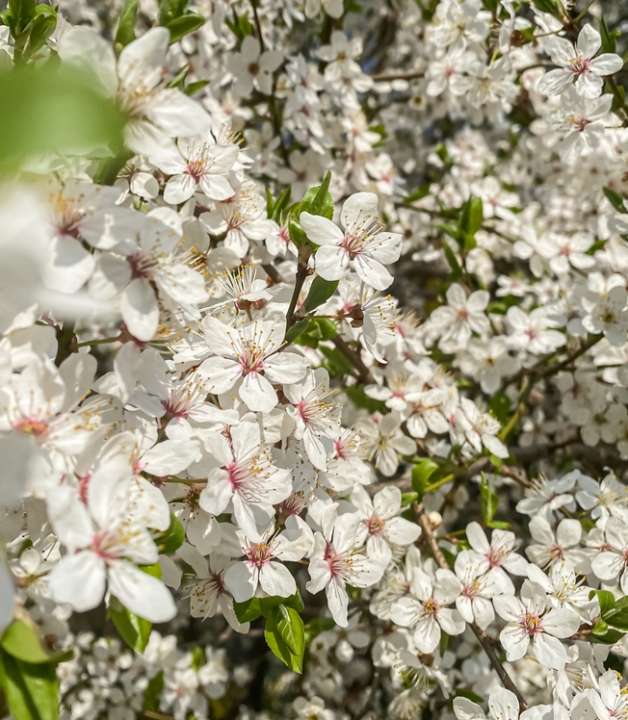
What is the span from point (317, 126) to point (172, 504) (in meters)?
1.57

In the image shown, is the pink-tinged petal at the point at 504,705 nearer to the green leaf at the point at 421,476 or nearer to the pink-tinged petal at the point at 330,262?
the green leaf at the point at 421,476

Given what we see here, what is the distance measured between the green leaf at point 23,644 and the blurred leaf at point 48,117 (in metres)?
0.61

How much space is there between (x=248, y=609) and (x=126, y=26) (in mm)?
991

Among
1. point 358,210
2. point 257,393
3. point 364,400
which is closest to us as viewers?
point 257,393

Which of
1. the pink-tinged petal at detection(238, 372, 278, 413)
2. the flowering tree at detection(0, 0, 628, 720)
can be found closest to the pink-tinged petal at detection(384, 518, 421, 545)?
the flowering tree at detection(0, 0, 628, 720)

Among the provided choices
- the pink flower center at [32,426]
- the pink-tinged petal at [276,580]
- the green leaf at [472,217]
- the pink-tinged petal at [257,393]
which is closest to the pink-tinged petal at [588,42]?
the green leaf at [472,217]

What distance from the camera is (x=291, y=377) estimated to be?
1237 millimetres

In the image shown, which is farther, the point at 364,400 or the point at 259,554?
the point at 364,400

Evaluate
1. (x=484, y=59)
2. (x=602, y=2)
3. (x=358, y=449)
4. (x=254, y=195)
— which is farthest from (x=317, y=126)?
(x=602, y=2)

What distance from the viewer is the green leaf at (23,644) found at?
849 mm

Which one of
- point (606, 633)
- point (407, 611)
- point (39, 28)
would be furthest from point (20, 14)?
point (606, 633)

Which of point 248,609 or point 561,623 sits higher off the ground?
point 248,609

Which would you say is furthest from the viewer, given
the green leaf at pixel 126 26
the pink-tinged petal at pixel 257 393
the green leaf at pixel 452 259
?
the green leaf at pixel 452 259

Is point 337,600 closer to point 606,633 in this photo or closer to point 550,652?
point 550,652
